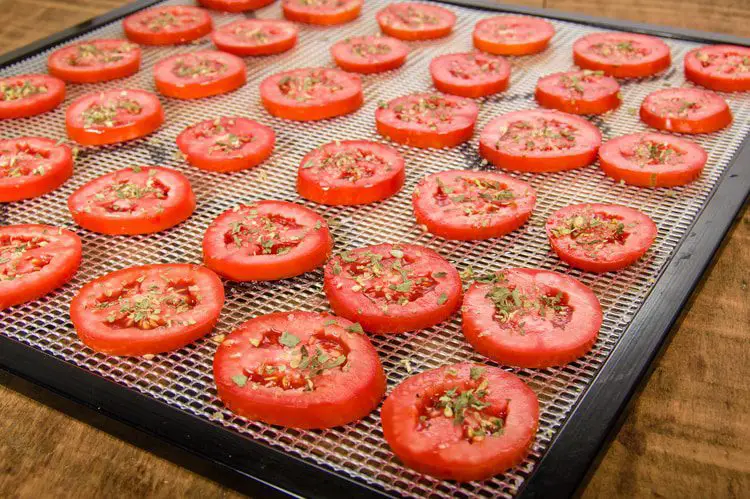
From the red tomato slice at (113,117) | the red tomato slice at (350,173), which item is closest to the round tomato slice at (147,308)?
the red tomato slice at (350,173)

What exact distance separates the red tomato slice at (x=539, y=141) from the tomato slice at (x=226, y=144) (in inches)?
26.6

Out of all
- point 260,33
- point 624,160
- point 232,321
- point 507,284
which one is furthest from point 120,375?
point 260,33

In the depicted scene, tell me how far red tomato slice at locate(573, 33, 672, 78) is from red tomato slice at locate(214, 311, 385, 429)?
169 centimetres

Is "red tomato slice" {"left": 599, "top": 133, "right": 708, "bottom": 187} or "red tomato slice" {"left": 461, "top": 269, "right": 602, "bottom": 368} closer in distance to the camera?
"red tomato slice" {"left": 461, "top": 269, "right": 602, "bottom": 368}

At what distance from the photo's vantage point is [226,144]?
2.44 meters

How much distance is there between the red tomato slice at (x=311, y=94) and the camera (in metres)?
2.65

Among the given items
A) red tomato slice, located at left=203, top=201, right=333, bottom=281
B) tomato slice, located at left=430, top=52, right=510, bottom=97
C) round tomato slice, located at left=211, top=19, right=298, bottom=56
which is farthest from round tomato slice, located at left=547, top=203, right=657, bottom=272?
round tomato slice, located at left=211, top=19, right=298, bottom=56

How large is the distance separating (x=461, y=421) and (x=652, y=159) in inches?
48.3

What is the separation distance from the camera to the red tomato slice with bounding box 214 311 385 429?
148 cm

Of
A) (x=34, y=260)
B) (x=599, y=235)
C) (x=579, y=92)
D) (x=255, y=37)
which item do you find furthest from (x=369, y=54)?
(x=34, y=260)

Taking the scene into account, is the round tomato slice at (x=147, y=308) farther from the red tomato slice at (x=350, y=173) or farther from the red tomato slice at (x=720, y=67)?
the red tomato slice at (x=720, y=67)

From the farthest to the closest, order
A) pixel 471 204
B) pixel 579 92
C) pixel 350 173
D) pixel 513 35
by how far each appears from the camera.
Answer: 1. pixel 513 35
2. pixel 579 92
3. pixel 350 173
4. pixel 471 204

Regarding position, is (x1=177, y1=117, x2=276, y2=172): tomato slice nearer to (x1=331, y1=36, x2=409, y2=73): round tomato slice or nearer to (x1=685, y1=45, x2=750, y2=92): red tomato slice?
(x1=331, y1=36, x2=409, y2=73): round tomato slice

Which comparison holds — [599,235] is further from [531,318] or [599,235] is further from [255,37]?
[255,37]
